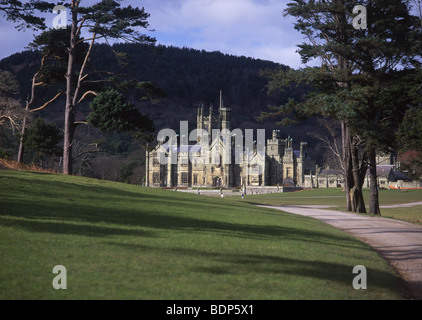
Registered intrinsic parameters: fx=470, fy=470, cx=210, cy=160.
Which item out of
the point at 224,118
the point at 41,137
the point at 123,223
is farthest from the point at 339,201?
the point at 123,223

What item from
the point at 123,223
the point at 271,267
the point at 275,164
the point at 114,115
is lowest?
the point at 271,267

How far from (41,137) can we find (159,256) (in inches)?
937

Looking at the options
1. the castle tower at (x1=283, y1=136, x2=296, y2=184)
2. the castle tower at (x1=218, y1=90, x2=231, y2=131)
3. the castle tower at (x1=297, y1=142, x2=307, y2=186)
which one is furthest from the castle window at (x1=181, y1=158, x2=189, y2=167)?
the castle tower at (x1=297, y1=142, x2=307, y2=186)

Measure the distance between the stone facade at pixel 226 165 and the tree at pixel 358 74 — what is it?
160 feet

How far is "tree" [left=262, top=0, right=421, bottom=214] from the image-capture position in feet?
91.0

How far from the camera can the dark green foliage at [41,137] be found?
30250 mm

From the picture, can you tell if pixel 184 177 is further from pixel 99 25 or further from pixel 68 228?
pixel 68 228

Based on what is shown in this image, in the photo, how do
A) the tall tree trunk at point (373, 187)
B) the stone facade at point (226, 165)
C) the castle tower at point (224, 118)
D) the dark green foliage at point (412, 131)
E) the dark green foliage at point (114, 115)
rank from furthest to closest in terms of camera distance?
the castle tower at point (224, 118) < the stone facade at point (226, 165) < the tall tree trunk at point (373, 187) < the dark green foliage at point (114, 115) < the dark green foliage at point (412, 131)

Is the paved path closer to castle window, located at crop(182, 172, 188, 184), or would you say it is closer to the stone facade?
the stone facade

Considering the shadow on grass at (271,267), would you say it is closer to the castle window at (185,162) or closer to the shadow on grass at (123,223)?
the shadow on grass at (123,223)

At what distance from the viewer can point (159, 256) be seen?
9.38 meters

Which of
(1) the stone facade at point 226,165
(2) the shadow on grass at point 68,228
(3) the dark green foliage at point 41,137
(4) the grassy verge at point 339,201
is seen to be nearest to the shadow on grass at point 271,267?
(2) the shadow on grass at point 68,228
